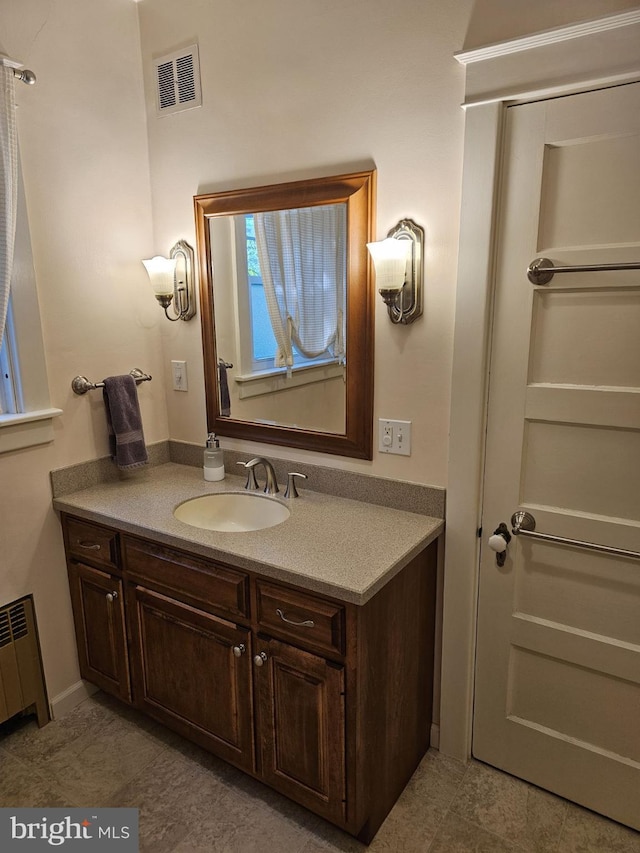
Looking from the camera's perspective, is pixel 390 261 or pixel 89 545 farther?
pixel 89 545

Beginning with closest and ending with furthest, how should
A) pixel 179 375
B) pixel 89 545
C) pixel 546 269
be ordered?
pixel 546 269
pixel 89 545
pixel 179 375

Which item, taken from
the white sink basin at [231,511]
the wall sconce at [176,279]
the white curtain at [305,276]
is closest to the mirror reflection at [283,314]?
the white curtain at [305,276]

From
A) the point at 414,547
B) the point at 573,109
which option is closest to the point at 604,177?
the point at 573,109

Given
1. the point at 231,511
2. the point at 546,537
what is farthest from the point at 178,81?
the point at 546,537

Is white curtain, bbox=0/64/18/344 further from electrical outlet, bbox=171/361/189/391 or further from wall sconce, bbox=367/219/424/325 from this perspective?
wall sconce, bbox=367/219/424/325

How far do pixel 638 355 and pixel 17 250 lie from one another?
1.99m

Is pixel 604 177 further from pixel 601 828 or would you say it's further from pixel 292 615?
pixel 601 828

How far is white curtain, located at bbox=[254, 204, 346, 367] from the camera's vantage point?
6.31 feet

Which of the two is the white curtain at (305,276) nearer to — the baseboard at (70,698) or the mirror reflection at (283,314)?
the mirror reflection at (283,314)

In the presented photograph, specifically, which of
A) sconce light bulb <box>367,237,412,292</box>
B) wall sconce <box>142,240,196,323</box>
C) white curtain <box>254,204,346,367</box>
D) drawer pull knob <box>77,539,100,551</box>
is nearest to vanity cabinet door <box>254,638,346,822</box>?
drawer pull knob <box>77,539,100,551</box>

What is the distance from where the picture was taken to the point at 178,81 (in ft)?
7.11

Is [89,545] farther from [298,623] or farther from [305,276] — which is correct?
[305,276]

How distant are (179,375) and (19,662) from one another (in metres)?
1.25

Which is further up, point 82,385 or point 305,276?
point 305,276
